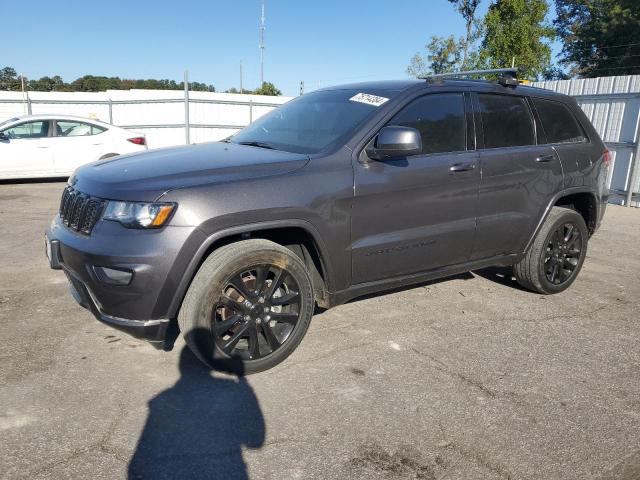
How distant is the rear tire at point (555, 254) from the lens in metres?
4.62

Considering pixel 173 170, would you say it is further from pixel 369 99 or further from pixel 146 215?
pixel 369 99

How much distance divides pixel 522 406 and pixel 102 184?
2.72 metres

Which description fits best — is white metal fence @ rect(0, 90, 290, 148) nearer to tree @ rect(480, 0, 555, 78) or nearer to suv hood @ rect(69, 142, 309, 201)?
tree @ rect(480, 0, 555, 78)

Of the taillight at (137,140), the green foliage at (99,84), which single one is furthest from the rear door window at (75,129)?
the green foliage at (99,84)

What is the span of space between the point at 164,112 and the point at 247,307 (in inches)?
606

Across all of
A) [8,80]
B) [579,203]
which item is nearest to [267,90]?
[8,80]

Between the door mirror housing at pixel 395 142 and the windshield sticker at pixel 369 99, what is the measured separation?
0.33 meters

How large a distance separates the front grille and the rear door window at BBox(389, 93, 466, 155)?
2.02 metres

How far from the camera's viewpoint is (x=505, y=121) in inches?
170

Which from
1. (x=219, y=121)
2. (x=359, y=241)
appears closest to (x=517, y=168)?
(x=359, y=241)

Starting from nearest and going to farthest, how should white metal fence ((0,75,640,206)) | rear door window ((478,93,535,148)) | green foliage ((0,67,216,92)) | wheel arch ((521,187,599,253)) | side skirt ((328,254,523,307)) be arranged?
side skirt ((328,254,523,307)) → rear door window ((478,93,535,148)) → wheel arch ((521,187,599,253)) → white metal fence ((0,75,640,206)) → green foliage ((0,67,216,92))

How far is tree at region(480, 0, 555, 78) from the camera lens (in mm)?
19594

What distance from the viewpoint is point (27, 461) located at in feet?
7.80

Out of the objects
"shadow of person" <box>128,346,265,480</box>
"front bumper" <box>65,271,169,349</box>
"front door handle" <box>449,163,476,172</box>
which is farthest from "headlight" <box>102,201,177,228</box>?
"front door handle" <box>449,163,476,172</box>
